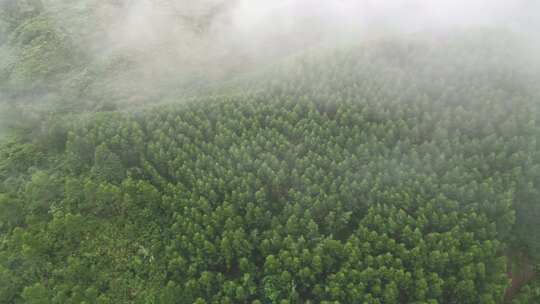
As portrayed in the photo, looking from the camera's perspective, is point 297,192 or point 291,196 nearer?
point 297,192

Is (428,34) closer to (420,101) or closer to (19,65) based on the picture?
(420,101)

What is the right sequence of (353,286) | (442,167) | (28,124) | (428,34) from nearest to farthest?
(353,286) < (442,167) < (28,124) < (428,34)

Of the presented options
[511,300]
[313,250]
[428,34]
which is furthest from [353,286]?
[428,34]

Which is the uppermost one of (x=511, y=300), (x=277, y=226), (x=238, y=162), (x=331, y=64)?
(x=331, y=64)

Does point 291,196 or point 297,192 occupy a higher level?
point 297,192
